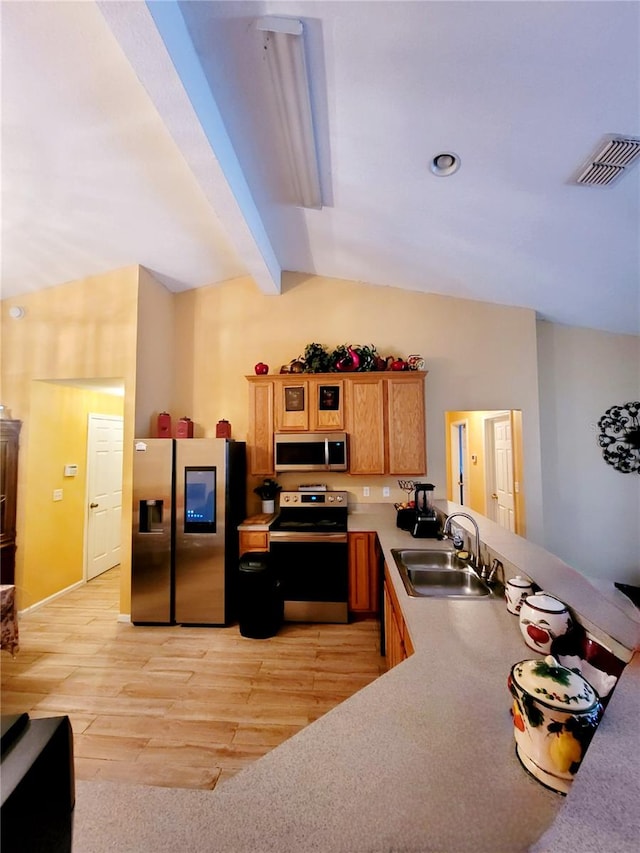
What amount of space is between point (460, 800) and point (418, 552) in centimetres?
174

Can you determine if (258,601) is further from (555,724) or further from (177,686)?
(555,724)

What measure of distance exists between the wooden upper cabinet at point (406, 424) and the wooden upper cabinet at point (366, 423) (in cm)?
9

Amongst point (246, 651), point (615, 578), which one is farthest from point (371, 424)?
point (615, 578)

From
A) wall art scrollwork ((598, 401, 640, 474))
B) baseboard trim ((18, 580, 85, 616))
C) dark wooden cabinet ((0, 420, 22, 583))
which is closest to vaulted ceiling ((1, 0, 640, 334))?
wall art scrollwork ((598, 401, 640, 474))

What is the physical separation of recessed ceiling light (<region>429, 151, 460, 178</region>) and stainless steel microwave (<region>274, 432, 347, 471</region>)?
2.17m

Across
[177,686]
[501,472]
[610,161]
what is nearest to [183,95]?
[610,161]

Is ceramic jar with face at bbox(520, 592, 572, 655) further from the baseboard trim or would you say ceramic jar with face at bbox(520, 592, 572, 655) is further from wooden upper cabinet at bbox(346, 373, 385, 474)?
the baseboard trim

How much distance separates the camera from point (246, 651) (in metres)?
2.69

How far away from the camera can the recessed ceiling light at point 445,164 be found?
1917mm

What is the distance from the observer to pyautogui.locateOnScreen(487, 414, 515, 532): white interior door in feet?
13.2

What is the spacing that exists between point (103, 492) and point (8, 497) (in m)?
1.15

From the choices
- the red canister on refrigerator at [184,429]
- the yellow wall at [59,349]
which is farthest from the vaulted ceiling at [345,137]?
the red canister on refrigerator at [184,429]

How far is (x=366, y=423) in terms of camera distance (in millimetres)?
3518

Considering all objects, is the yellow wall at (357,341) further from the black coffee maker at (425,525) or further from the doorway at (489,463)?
the black coffee maker at (425,525)
